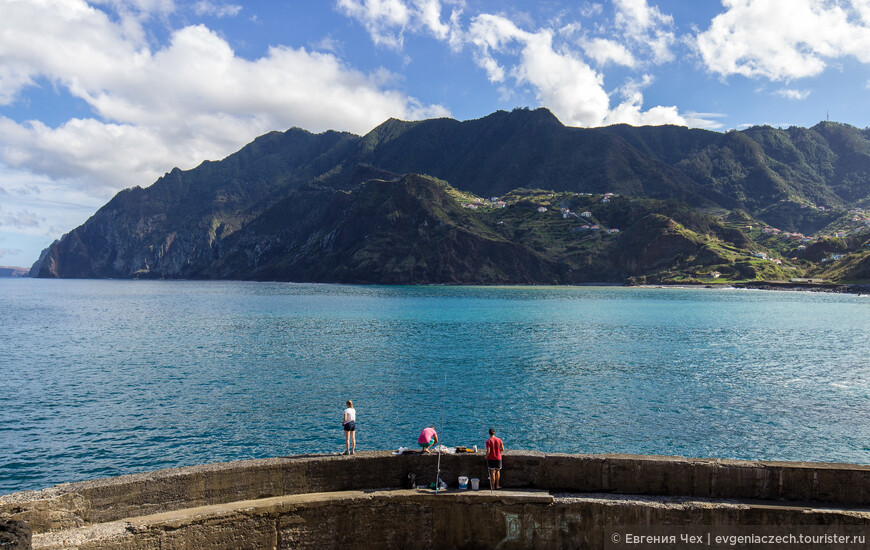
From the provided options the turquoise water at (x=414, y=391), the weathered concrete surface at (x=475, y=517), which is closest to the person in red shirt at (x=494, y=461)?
the weathered concrete surface at (x=475, y=517)

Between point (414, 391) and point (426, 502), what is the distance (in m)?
25.4

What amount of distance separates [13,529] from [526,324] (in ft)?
246

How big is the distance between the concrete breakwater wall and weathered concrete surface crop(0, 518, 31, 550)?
44.2 inches

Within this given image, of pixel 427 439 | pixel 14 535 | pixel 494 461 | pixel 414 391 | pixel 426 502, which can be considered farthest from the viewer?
pixel 414 391

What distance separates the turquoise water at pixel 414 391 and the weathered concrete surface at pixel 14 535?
14.9m

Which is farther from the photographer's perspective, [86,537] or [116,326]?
[116,326]

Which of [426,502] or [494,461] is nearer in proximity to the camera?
[426,502]

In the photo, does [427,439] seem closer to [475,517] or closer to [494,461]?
[494,461]

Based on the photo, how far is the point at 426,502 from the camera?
1205 centimetres

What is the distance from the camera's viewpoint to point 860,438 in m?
27.1

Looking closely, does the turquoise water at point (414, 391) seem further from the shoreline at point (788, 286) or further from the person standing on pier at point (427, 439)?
the shoreline at point (788, 286)

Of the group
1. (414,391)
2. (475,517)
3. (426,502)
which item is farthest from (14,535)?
(414,391)

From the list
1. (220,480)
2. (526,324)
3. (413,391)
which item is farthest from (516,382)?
(526,324)

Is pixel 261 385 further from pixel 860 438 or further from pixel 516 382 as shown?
pixel 860 438
